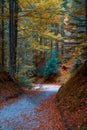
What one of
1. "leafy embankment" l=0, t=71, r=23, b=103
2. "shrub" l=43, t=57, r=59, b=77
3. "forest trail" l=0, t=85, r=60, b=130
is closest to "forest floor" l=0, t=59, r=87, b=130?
"forest trail" l=0, t=85, r=60, b=130

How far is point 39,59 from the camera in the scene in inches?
1596

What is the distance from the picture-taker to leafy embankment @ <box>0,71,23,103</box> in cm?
1541

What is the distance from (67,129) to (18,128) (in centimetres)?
168

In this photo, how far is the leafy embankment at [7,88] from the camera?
15.4 meters

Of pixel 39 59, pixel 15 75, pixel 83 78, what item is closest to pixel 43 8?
pixel 15 75

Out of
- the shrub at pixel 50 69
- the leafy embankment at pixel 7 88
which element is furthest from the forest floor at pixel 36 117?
the shrub at pixel 50 69

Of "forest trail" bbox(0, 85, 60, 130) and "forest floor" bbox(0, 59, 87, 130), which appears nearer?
"forest floor" bbox(0, 59, 87, 130)

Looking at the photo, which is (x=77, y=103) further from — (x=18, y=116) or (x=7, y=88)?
(x=7, y=88)

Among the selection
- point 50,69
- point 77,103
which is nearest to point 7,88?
point 77,103

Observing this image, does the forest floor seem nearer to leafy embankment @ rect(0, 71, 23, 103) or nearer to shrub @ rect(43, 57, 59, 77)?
leafy embankment @ rect(0, 71, 23, 103)

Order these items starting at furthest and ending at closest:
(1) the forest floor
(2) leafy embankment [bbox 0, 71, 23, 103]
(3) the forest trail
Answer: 1. (2) leafy embankment [bbox 0, 71, 23, 103]
2. (3) the forest trail
3. (1) the forest floor

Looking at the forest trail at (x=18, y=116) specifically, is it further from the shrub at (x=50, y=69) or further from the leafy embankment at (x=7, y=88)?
the shrub at (x=50, y=69)

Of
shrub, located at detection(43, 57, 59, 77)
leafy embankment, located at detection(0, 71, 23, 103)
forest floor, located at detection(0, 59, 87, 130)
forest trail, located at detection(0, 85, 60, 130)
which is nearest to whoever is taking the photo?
forest floor, located at detection(0, 59, 87, 130)

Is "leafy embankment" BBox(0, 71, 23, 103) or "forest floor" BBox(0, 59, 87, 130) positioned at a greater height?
"forest floor" BBox(0, 59, 87, 130)
